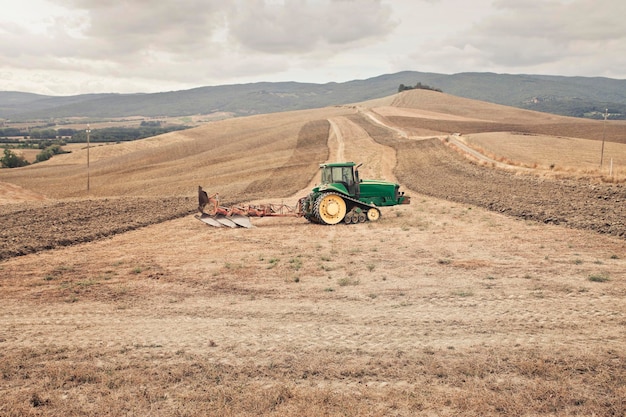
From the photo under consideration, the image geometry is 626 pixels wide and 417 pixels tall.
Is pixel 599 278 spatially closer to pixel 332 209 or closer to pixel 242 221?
pixel 332 209

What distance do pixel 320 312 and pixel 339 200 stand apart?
34.9 feet

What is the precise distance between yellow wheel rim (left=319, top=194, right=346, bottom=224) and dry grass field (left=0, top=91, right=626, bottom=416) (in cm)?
76

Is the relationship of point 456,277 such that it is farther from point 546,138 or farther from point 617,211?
point 546,138

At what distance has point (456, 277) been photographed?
1248 cm

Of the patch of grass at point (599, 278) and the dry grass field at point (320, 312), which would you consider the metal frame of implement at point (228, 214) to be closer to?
the dry grass field at point (320, 312)

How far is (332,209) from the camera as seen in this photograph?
20.5 meters

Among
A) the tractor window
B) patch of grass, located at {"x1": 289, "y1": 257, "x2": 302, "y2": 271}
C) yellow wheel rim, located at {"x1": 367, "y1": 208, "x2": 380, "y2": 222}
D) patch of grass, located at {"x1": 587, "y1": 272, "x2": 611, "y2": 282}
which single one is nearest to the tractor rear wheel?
the tractor window

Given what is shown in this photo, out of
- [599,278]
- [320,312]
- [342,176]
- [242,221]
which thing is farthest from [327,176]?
[599,278]

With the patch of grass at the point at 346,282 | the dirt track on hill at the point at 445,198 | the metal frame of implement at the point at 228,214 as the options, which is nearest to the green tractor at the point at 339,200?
the metal frame of implement at the point at 228,214

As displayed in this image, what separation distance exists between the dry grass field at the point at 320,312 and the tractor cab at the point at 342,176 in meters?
2.12

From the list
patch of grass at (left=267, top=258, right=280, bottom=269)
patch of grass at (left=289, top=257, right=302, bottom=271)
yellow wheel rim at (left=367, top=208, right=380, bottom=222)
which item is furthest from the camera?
yellow wheel rim at (left=367, top=208, right=380, bottom=222)

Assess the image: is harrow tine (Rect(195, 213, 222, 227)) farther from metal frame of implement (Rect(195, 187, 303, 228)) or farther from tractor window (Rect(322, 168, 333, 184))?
tractor window (Rect(322, 168, 333, 184))

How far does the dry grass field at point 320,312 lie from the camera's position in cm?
698

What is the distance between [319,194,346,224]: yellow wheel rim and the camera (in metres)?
20.4
